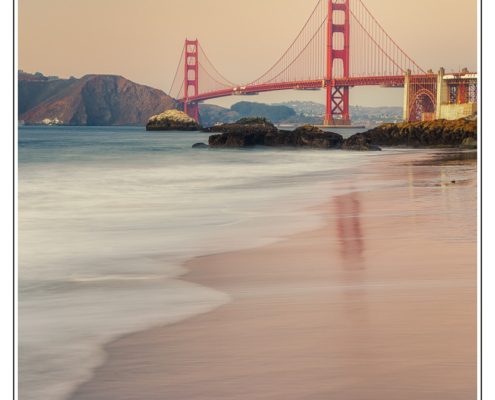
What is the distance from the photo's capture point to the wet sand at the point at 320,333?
1.82 metres

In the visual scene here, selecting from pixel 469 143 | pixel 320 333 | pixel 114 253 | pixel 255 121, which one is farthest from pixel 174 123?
pixel 320 333

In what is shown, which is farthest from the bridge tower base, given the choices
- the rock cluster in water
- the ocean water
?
the ocean water

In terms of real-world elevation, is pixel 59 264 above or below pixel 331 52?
below

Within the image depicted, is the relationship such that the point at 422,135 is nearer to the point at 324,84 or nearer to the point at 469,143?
the point at 469,143

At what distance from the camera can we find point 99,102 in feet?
248

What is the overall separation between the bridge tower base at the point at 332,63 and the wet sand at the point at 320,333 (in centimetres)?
3073

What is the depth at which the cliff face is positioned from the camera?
7189 centimetres

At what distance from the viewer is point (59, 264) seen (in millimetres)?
3451

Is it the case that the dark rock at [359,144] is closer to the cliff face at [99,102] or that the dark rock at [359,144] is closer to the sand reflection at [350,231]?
the sand reflection at [350,231]

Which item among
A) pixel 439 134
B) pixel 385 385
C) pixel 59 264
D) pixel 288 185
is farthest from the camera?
pixel 439 134

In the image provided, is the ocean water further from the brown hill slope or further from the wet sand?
the brown hill slope
